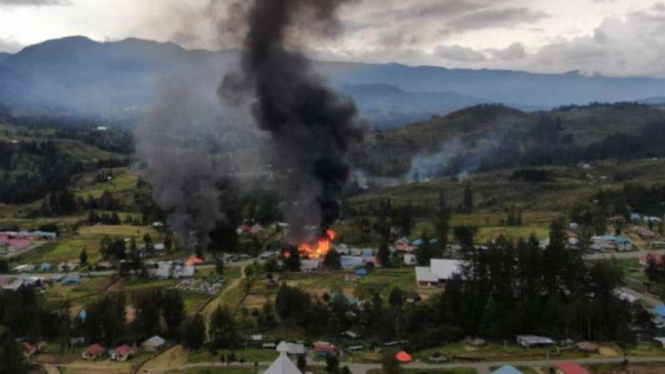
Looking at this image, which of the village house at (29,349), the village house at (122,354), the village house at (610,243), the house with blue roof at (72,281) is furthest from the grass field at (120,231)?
the village house at (610,243)

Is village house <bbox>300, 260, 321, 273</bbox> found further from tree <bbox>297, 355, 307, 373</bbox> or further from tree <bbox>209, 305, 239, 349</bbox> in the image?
tree <bbox>297, 355, 307, 373</bbox>

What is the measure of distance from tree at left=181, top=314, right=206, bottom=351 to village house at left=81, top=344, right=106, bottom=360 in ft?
16.4

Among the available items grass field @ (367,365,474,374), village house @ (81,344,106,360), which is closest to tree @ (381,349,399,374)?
grass field @ (367,365,474,374)

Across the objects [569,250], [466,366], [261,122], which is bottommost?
[466,366]

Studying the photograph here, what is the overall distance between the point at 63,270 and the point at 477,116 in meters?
151

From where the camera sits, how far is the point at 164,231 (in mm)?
82562

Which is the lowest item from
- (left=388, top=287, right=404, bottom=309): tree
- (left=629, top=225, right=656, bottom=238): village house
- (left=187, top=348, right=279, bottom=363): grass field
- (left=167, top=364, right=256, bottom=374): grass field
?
(left=167, top=364, right=256, bottom=374): grass field

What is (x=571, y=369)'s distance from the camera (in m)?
33.6

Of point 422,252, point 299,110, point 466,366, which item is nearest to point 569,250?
point 466,366

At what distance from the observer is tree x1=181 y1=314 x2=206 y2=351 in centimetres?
3953

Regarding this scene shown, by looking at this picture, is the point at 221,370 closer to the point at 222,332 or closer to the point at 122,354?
the point at 222,332

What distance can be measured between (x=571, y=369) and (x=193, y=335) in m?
22.1

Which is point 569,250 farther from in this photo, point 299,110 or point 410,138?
point 410,138

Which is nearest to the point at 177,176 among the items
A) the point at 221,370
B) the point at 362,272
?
the point at 362,272
